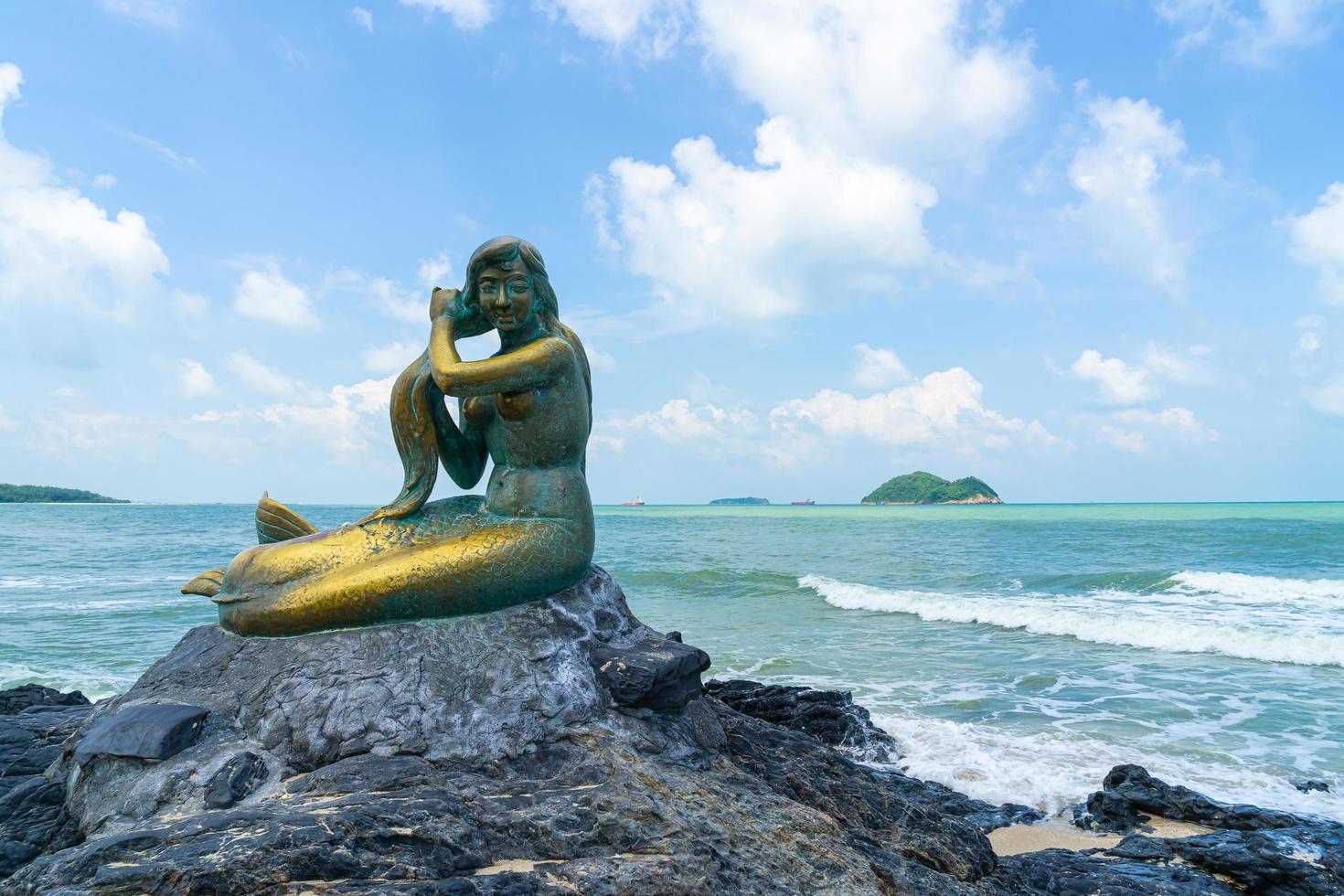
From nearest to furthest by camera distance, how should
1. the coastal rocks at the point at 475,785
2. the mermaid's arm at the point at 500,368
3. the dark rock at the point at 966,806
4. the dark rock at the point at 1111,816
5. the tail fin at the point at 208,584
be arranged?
the coastal rocks at the point at 475,785 < the mermaid's arm at the point at 500,368 < the tail fin at the point at 208,584 < the dark rock at the point at 1111,816 < the dark rock at the point at 966,806

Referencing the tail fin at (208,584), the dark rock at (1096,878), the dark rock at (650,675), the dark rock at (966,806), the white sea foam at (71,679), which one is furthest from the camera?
the white sea foam at (71,679)

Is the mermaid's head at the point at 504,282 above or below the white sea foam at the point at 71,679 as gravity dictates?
above

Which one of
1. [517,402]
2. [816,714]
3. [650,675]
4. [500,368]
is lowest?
[816,714]

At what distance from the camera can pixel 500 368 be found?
366 centimetres

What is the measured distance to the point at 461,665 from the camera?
134 inches

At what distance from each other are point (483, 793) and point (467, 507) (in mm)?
1420

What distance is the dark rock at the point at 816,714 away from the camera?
628cm

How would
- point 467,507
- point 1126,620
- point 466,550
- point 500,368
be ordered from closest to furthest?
point 466,550 < point 500,368 < point 467,507 < point 1126,620

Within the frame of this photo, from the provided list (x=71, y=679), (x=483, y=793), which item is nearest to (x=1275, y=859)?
(x=483, y=793)

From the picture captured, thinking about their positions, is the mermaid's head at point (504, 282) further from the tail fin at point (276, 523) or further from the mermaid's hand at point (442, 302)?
the tail fin at point (276, 523)

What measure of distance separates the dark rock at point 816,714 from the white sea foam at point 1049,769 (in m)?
0.25

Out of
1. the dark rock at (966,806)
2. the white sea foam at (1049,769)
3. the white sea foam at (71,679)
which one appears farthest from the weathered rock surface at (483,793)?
the white sea foam at (71,679)

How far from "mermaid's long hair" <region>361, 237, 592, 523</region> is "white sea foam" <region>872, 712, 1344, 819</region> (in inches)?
162

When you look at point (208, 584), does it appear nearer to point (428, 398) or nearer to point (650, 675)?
point (428, 398)
